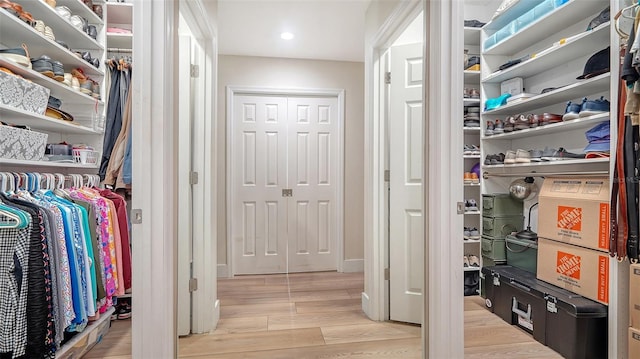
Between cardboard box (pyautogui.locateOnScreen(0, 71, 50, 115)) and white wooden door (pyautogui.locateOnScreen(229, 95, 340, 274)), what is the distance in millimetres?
1945

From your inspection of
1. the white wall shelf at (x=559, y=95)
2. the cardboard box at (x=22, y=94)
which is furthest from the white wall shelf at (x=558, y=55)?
the cardboard box at (x=22, y=94)

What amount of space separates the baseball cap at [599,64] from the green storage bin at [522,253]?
1.23 meters

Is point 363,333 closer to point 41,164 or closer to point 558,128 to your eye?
point 558,128

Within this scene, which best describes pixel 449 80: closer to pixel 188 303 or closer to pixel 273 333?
pixel 273 333

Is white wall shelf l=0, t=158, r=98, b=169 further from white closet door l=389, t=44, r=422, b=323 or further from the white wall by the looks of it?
white closet door l=389, t=44, r=422, b=323

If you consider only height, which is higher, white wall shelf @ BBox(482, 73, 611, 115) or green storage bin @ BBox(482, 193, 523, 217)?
white wall shelf @ BBox(482, 73, 611, 115)

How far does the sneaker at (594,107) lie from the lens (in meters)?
1.89

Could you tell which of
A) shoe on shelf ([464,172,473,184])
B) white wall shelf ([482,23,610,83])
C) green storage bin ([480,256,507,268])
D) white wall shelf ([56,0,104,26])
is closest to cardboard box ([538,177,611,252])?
green storage bin ([480,256,507,268])

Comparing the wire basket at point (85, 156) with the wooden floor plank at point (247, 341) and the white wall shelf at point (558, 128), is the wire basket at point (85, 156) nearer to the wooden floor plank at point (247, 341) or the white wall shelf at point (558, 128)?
the wooden floor plank at point (247, 341)

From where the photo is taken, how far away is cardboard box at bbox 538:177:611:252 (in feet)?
6.07

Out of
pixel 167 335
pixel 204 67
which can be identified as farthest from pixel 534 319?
pixel 204 67

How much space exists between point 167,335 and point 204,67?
5.50 ft

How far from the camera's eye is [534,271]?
7.98ft

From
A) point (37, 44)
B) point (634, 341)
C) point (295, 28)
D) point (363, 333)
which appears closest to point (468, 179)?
point (634, 341)
